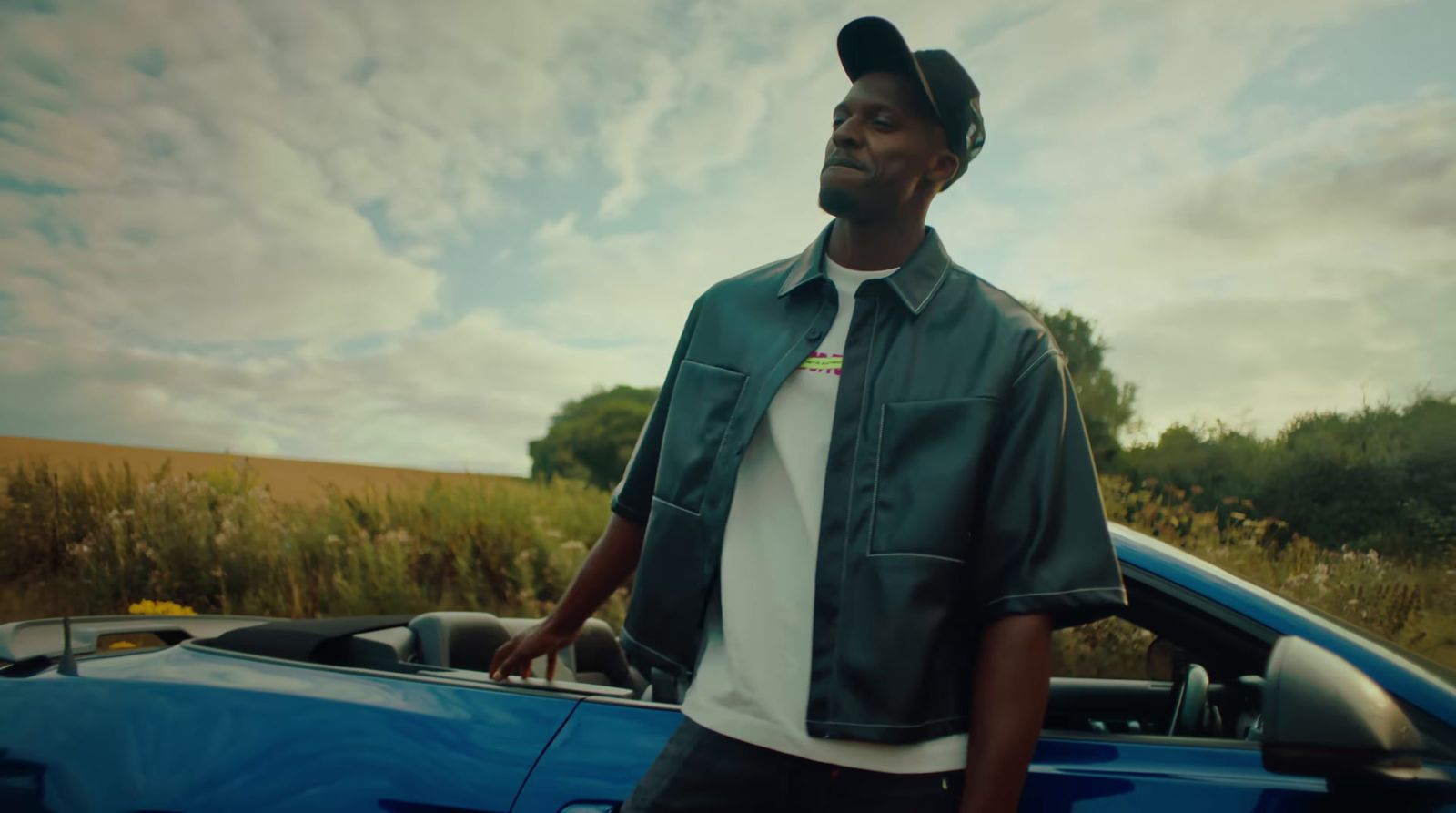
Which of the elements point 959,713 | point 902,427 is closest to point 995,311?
point 902,427

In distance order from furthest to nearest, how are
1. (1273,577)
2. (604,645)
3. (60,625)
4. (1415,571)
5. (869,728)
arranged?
1. (1415,571)
2. (1273,577)
3. (604,645)
4. (60,625)
5. (869,728)

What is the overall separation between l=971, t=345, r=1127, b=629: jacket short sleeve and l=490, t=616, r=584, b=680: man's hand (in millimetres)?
787

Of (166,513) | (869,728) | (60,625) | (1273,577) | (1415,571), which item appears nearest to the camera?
(869,728)

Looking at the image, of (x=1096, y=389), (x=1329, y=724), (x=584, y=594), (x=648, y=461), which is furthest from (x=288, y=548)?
(x=1096, y=389)

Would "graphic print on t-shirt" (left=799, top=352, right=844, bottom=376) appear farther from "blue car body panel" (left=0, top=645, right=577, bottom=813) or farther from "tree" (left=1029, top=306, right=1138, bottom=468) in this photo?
"tree" (left=1029, top=306, right=1138, bottom=468)

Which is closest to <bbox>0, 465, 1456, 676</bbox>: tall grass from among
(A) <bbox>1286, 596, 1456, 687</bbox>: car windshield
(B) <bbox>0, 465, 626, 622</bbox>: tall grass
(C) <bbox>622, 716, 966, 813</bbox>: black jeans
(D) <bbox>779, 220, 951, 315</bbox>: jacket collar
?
(B) <bbox>0, 465, 626, 622</bbox>: tall grass

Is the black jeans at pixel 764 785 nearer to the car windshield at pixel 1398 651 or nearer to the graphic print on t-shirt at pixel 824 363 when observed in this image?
the graphic print on t-shirt at pixel 824 363

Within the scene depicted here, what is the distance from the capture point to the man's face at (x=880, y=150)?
1.58m

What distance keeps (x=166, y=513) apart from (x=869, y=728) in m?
10.6

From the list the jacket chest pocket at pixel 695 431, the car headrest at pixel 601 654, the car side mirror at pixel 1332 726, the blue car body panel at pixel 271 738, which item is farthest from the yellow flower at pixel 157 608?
the car side mirror at pixel 1332 726

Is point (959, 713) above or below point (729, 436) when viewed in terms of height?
below

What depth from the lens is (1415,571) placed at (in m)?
7.70

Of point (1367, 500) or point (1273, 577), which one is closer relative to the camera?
point (1273, 577)

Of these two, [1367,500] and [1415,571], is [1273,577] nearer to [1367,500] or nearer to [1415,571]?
[1415,571]
